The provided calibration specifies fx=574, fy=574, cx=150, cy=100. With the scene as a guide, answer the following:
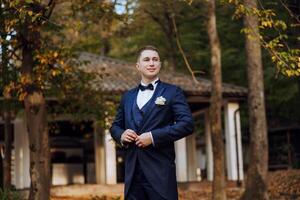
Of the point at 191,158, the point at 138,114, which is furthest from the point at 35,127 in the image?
the point at 191,158

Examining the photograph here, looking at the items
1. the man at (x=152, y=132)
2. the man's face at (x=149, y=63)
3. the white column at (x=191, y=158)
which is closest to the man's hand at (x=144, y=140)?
the man at (x=152, y=132)

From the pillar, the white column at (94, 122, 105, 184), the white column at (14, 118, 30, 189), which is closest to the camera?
the white column at (14, 118, 30, 189)

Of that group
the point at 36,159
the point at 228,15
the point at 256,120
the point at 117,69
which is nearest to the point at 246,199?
the point at 256,120

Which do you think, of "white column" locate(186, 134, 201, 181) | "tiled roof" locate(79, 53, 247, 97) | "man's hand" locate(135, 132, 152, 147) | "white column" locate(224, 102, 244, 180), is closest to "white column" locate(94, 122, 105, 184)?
"tiled roof" locate(79, 53, 247, 97)

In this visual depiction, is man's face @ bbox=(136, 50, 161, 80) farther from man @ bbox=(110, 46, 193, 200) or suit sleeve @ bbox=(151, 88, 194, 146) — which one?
suit sleeve @ bbox=(151, 88, 194, 146)

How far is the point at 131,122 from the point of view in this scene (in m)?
4.10

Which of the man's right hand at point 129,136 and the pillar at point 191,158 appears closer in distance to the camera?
the man's right hand at point 129,136

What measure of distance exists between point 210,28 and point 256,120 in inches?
125

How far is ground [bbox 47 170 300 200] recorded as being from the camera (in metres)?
15.6

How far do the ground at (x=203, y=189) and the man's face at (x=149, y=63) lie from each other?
9.32 m

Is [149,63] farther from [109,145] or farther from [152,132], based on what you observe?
[109,145]

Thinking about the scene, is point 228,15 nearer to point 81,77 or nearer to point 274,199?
point 274,199

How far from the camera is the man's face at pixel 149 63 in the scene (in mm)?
4082

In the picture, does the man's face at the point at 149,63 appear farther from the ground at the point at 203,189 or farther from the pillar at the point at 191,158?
the pillar at the point at 191,158
